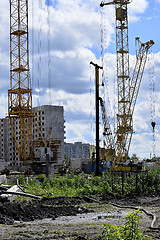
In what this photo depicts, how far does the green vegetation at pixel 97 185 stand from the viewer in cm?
2095

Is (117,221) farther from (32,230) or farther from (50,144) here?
(50,144)

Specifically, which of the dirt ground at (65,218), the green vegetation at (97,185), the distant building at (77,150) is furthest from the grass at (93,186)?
the distant building at (77,150)

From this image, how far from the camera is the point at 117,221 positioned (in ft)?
41.1

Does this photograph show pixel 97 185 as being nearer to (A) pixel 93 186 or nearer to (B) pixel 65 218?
(A) pixel 93 186

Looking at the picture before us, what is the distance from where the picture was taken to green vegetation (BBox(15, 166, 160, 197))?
2095 centimetres

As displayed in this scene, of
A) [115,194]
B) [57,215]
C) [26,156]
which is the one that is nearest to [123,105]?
[26,156]

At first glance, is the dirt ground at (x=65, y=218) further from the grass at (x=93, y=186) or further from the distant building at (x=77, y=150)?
Result: the distant building at (x=77, y=150)

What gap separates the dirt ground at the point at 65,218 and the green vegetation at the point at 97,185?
1874mm

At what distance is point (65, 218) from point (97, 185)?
30.1ft

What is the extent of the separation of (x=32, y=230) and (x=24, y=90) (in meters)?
55.9

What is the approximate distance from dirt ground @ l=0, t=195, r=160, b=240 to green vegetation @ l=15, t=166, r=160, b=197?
187 cm

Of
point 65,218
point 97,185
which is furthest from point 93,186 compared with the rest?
point 65,218

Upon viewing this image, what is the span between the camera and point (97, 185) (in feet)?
73.7

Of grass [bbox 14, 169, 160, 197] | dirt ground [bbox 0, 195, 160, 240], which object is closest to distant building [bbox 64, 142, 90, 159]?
grass [bbox 14, 169, 160, 197]
